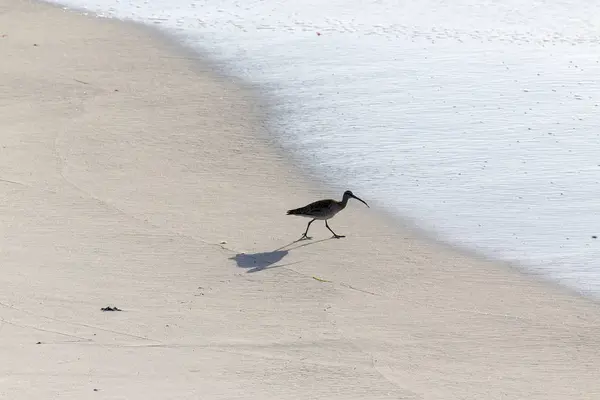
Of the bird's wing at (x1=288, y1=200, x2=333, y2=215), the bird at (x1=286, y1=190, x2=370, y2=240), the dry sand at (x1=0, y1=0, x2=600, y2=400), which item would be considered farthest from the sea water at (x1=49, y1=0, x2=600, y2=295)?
the bird's wing at (x1=288, y1=200, x2=333, y2=215)

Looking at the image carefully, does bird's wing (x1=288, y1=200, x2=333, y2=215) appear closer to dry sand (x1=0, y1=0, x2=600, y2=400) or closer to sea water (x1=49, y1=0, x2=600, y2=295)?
dry sand (x1=0, y1=0, x2=600, y2=400)

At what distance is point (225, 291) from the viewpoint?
8.61m

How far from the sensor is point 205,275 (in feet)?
29.2

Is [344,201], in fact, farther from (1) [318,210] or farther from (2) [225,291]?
(2) [225,291]

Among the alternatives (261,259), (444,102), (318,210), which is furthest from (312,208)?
(444,102)

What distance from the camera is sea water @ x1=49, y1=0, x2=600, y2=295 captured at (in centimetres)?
1050

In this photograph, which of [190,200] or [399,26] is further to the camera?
[399,26]

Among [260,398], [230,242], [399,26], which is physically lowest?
[399,26]

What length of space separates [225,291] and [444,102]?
21.3 ft

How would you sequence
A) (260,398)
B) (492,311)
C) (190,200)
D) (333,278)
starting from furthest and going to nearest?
1. (190,200)
2. (333,278)
3. (492,311)
4. (260,398)

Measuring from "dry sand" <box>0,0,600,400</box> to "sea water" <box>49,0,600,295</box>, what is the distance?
0.58 meters

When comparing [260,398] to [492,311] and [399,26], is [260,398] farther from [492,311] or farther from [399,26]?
[399,26]

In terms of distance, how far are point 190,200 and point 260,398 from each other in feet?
13.4

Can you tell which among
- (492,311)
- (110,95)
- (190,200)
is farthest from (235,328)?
(110,95)
